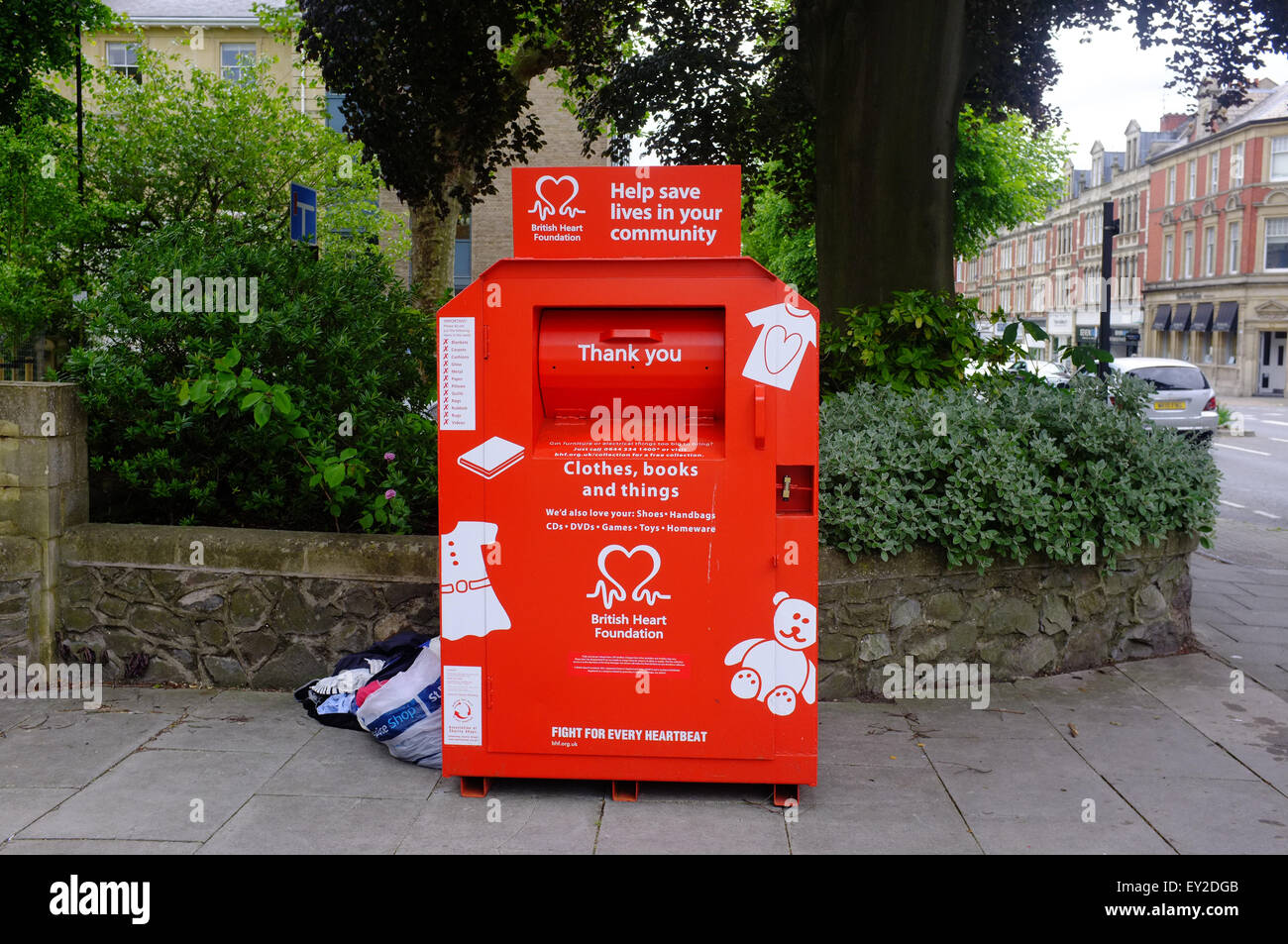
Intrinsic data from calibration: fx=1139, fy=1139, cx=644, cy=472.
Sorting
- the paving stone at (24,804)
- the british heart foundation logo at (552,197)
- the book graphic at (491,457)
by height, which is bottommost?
the paving stone at (24,804)

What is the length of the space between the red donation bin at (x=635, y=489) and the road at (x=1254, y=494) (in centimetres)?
361

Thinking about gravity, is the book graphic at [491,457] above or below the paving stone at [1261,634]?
above

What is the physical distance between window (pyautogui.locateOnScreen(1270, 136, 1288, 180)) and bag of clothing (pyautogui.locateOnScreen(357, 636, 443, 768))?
5398cm

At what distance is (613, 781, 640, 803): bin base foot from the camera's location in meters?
4.30

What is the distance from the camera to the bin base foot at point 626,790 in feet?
14.1

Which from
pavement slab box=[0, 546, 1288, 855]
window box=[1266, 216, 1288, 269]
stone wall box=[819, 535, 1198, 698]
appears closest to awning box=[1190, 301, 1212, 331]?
window box=[1266, 216, 1288, 269]

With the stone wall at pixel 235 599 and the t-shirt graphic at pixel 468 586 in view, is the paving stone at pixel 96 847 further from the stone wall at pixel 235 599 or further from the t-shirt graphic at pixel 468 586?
the stone wall at pixel 235 599

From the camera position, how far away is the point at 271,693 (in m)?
5.53

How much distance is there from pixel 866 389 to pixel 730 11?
23.8ft

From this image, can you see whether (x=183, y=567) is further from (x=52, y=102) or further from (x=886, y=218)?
(x=52, y=102)

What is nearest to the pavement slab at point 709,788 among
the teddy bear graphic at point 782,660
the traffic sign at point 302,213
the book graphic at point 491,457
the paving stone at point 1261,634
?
the teddy bear graphic at point 782,660

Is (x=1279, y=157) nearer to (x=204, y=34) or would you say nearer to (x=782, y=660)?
(x=204, y=34)

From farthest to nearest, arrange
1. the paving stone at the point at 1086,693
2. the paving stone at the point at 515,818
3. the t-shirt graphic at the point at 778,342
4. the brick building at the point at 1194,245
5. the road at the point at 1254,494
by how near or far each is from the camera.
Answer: the brick building at the point at 1194,245 < the road at the point at 1254,494 < the paving stone at the point at 1086,693 < the t-shirt graphic at the point at 778,342 < the paving stone at the point at 515,818

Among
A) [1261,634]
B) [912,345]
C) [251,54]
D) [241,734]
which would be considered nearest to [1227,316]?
[251,54]
